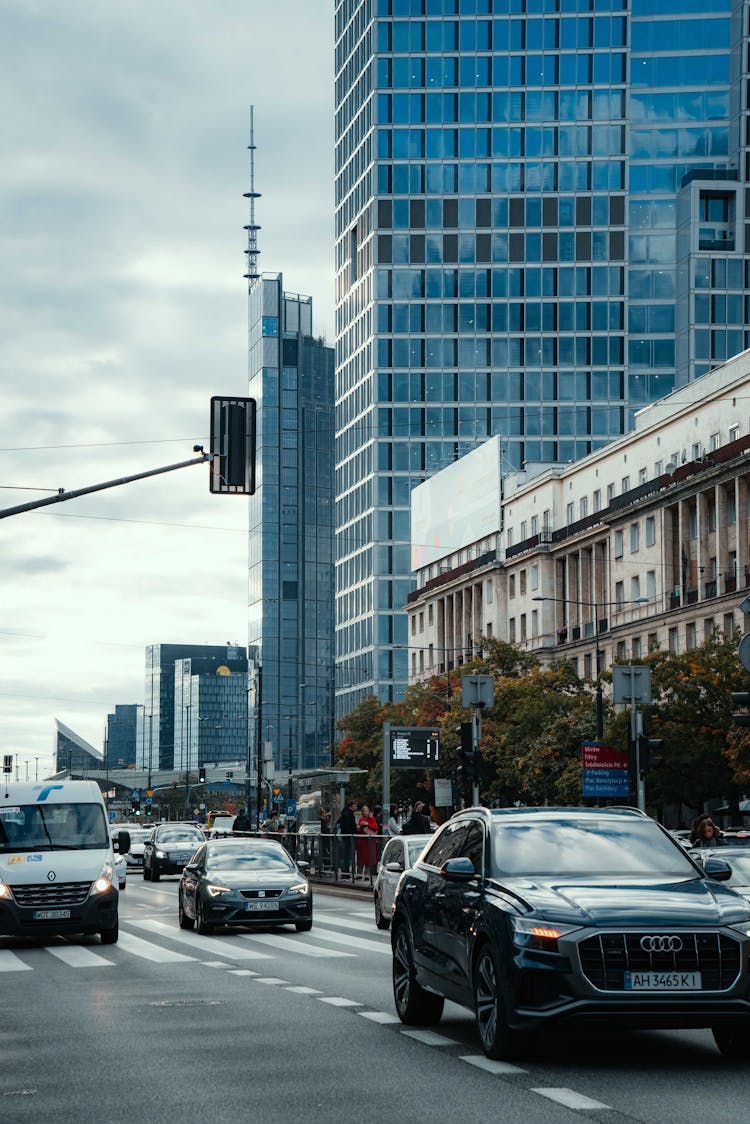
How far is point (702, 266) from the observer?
11844cm

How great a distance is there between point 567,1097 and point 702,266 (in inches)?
4445

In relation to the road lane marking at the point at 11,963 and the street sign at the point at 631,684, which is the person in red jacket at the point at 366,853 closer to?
the street sign at the point at 631,684

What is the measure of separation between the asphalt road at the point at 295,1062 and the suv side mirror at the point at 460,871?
1.11m

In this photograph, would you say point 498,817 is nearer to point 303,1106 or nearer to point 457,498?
point 303,1106

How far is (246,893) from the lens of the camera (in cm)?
2547

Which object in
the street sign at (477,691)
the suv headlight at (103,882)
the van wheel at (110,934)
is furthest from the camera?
the street sign at (477,691)

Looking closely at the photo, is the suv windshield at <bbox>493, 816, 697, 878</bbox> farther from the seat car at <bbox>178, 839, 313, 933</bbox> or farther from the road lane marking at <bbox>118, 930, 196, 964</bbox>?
the seat car at <bbox>178, 839, 313, 933</bbox>

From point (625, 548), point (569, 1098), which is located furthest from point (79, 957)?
point (625, 548)

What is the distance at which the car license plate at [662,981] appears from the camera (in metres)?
10.4

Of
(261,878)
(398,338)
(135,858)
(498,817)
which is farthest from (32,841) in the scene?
(398,338)

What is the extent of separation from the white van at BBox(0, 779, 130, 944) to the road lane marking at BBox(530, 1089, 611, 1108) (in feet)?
48.0

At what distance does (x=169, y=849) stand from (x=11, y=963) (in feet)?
99.1

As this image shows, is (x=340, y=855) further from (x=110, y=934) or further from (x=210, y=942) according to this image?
(x=110, y=934)

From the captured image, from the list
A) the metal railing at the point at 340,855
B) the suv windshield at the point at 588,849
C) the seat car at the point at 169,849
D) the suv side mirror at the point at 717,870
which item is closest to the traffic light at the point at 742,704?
the suv windshield at the point at 588,849
